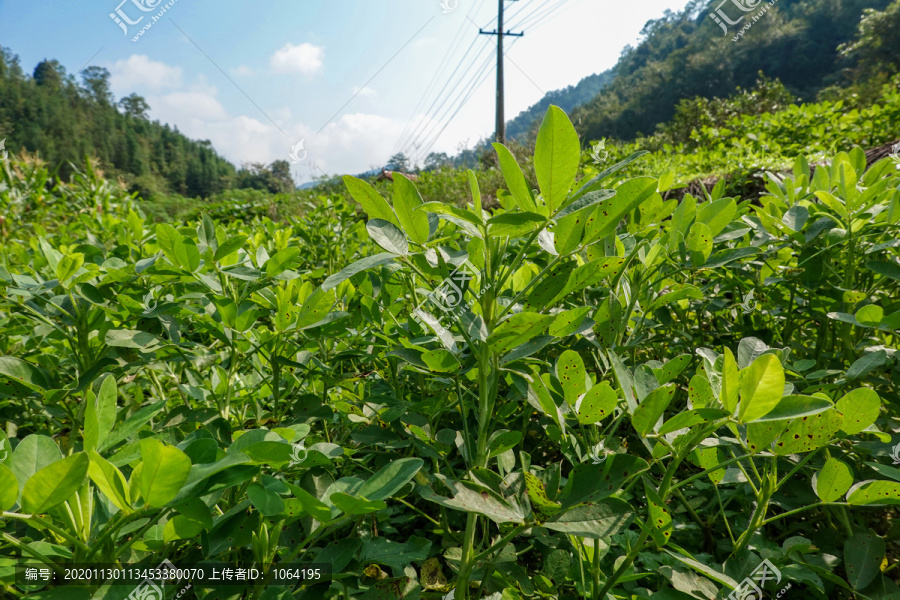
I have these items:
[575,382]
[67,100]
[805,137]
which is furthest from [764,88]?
[67,100]

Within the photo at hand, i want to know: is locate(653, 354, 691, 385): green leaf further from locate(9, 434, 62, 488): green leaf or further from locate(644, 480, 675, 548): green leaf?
locate(9, 434, 62, 488): green leaf

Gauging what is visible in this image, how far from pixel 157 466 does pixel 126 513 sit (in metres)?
0.09

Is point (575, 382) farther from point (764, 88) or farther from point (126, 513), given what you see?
point (764, 88)

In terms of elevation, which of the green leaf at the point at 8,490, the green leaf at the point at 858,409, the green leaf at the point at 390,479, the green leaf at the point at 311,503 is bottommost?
the green leaf at the point at 858,409

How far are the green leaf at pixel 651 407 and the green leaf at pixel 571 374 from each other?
0.34 ft

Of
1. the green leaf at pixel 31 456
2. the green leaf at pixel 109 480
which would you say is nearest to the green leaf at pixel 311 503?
the green leaf at pixel 109 480

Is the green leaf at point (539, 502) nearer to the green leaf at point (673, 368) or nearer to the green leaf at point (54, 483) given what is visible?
the green leaf at point (673, 368)

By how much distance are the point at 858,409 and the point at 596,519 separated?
36 cm

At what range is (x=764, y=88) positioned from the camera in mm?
10281

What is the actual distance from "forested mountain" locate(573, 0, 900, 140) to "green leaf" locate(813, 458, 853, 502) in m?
31.7

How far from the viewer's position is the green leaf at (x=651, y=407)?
48 centimetres

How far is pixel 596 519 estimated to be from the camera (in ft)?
1.55

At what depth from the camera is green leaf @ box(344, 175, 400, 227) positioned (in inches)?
23.4

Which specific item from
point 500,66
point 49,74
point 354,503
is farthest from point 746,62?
point 49,74
